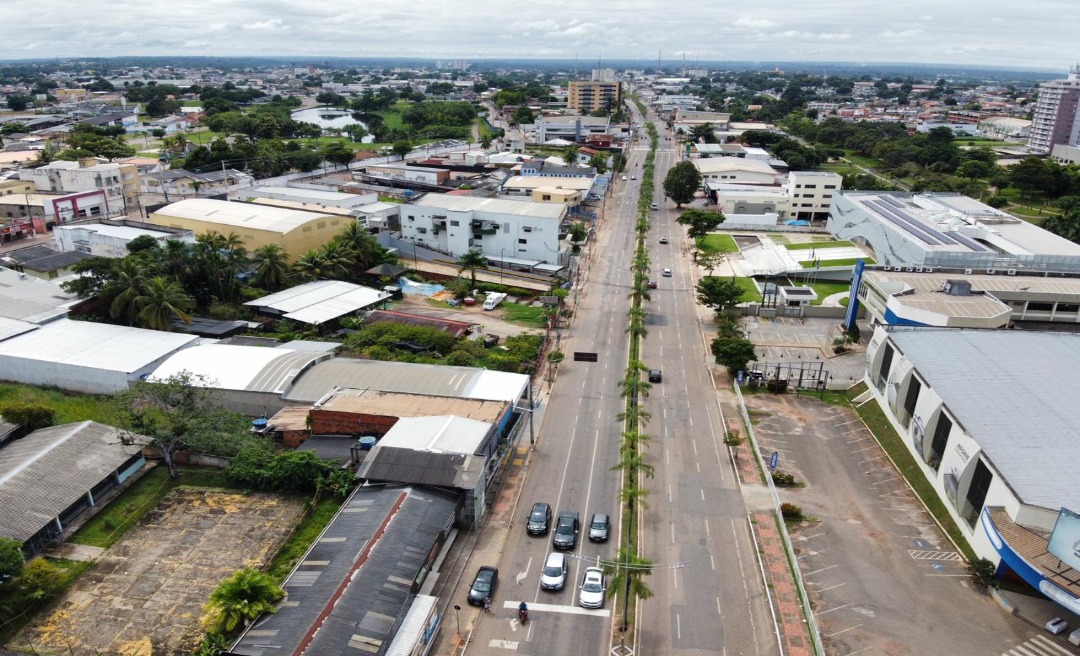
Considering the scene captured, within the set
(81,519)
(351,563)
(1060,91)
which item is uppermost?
(1060,91)

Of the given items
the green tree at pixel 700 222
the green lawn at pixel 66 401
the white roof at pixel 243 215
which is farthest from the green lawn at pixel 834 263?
the green lawn at pixel 66 401

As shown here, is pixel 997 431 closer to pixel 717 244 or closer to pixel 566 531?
pixel 566 531

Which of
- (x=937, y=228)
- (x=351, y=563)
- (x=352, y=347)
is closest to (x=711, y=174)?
(x=937, y=228)

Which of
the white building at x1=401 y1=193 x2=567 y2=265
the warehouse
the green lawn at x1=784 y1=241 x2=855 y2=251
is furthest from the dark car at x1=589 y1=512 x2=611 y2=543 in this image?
the green lawn at x1=784 y1=241 x2=855 y2=251

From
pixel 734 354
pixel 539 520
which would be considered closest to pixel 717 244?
pixel 734 354

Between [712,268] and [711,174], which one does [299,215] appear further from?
[711,174]
